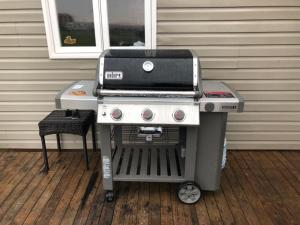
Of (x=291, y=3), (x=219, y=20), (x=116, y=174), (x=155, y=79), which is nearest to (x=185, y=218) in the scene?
(x=116, y=174)

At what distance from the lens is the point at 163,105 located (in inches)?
68.3

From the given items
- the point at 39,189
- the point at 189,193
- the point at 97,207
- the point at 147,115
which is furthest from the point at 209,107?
the point at 39,189

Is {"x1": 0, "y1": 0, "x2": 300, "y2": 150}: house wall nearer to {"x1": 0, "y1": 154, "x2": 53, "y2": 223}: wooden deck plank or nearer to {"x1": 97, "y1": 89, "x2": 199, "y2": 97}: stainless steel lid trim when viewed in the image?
{"x1": 0, "y1": 154, "x2": 53, "y2": 223}: wooden deck plank

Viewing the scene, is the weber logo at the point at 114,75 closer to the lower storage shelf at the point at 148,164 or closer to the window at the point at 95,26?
the lower storage shelf at the point at 148,164

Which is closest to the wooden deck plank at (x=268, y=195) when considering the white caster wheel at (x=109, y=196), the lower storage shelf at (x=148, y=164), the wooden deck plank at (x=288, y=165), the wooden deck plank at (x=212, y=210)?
the wooden deck plank at (x=288, y=165)

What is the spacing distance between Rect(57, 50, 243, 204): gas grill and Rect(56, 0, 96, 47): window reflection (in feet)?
2.47

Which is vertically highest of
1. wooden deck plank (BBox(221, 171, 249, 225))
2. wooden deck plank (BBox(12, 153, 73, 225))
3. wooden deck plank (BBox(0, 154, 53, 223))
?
wooden deck plank (BBox(221, 171, 249, 225))

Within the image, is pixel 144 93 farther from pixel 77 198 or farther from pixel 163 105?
pixel 77 198

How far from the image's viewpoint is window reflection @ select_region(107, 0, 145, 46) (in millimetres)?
2535

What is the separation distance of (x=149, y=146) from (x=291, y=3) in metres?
1.83

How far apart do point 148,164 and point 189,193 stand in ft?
1.36

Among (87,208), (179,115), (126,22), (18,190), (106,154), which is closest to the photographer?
(179,115)

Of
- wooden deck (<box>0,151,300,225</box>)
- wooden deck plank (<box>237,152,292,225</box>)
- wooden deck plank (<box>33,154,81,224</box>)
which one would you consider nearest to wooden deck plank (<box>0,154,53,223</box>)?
wooden deck (<box>0,151,300,225</box>)

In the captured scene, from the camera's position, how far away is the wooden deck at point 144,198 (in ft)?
6.43
